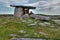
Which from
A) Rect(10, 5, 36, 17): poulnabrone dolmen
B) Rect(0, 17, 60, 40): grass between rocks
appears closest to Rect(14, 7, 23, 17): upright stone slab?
Rect(10, 5, 36, 17): poulnabrone dolmen

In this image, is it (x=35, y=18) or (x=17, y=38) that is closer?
(x=17, y=38)

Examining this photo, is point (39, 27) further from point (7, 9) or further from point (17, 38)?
point (7, 9)

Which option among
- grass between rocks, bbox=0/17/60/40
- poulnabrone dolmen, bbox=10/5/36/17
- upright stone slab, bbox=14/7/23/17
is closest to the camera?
grass between rocks, bbox=0/17/60/40

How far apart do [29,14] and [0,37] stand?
3056 millimetres

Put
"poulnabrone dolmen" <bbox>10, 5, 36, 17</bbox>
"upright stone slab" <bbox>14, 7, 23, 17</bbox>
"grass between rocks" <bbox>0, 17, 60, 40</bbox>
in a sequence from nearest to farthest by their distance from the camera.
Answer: "grass between rocks" <bbox>0, 17, 60, 40</bbox> → "poulnabrone dolmen" <bbox>10, 5, 36, 17</bbox> → "upright stone slab" <bbox>14, 7, 23, 17</bbox>

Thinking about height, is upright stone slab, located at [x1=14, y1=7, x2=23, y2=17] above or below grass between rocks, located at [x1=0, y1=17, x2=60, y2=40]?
above

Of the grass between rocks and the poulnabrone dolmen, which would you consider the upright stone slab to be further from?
the grass between rocks

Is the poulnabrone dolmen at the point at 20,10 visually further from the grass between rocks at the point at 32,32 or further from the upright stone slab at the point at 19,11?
the grass between rocks at the point at 32,32

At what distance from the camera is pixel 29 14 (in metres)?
6.88

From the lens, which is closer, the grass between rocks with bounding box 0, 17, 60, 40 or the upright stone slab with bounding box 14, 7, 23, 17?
the grass between rocks with bounding box 0, 17, 60, 40

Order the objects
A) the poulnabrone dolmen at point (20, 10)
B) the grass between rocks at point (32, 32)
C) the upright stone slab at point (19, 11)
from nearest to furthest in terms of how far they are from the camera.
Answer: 1. the grass between rocks at point (32, 32)
2. the poulnabrone dolmen at point (20, 10)
3. the upright stone slab at point (19, 11)

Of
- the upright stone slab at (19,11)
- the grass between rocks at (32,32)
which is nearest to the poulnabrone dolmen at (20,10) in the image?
the upright stone slab at (19,11)

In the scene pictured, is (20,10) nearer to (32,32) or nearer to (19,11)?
(19,11)

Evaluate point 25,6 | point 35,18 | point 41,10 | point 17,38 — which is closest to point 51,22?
point 35,18
